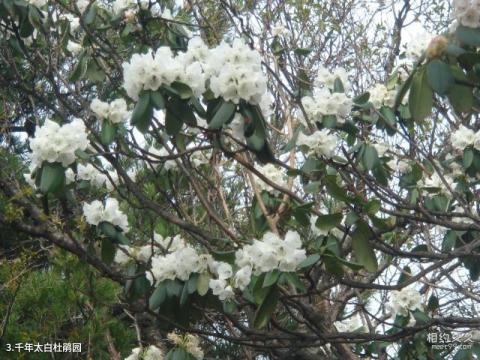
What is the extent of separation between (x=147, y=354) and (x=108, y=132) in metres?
0.88

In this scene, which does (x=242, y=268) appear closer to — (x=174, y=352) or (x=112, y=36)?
(x=174, y=352)

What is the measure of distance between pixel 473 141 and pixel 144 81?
1353 millimetres

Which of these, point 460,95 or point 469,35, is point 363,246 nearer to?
point 460,95

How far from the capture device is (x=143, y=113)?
6.75ft

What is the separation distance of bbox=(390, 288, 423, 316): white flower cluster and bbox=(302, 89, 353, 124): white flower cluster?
798 mm

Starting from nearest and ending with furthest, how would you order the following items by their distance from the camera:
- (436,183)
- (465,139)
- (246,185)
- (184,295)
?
1. (184,295)
2. (465,139)
3. (436,183)
4. (246,185)

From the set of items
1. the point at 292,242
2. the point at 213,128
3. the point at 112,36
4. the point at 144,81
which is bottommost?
the point at 292,242

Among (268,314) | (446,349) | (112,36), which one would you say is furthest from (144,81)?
(112,36)

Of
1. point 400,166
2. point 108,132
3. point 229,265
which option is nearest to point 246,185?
point 400,166

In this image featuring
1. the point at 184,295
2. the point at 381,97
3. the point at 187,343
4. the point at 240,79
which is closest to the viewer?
the point at 240,79

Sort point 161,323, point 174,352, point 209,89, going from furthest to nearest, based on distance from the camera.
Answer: point 174,352 → point 161,323 → point 209,89

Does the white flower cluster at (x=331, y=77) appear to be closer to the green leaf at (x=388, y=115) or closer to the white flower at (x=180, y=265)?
the green leaf at (x=388, y=115)

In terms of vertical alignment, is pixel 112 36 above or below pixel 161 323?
above

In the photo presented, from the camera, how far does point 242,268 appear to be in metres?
2.28
